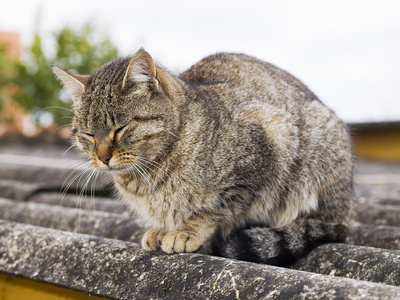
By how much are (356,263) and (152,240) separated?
0.72 metres

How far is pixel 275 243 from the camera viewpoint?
187cm

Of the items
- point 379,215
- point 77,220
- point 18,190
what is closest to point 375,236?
point 379,215

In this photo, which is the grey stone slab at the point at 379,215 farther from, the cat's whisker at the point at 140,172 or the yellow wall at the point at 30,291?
the yellow wall at the point at 30,291

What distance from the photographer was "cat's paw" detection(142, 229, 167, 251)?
172cm

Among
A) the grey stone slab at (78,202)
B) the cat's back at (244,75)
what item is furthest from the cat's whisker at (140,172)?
the grey stone slab at (78,202)

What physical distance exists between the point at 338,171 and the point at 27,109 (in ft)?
34.0

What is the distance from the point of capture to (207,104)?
208cm

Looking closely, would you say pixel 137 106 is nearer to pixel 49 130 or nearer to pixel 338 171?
pixel 338 171

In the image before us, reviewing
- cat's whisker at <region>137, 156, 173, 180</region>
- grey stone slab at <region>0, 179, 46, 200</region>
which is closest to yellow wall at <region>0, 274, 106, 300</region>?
cat's whisker at <region>137, 156, 173, 180</region>

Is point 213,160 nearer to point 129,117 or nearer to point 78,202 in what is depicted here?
point 129,117

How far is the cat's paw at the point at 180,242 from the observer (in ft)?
5.58

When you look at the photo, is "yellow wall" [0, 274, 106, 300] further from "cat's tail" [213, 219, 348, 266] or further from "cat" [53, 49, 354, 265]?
"cat's tail" [213, 219, 348, 266]

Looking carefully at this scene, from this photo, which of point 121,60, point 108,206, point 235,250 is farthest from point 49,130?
point 235,250

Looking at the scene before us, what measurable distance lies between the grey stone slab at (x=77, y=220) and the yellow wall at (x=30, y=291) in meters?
0.46
